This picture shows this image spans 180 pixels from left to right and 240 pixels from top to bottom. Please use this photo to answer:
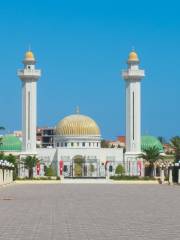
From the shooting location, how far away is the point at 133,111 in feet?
289

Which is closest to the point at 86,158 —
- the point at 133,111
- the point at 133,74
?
the point at 133,111

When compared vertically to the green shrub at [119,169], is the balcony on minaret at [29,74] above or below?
above

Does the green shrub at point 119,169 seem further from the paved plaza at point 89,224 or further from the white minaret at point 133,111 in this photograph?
the paved plaza at point 89,224

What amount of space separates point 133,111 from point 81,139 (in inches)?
515

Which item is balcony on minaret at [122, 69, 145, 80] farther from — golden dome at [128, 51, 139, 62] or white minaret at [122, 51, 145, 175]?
golden dome at [128, 51, 139, 62]

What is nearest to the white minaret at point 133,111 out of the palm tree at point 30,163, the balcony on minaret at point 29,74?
the balcony on minaret at point 29,74

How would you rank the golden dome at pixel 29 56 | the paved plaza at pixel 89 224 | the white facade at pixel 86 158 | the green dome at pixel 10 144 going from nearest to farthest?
the paved plaza at pixel 89 224 → the golden dome at pixel 29 56 → the white facade at pixel 86 158 → the green dome at pixel 10 144

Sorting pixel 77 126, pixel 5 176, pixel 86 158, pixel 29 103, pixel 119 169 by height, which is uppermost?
pixel 29 103

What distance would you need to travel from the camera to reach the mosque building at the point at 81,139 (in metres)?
87.9

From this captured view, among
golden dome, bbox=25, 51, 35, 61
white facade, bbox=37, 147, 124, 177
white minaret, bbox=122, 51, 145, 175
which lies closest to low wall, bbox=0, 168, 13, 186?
white minaret, bbox=122, 51, 145, 175

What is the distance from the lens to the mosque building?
8788cm

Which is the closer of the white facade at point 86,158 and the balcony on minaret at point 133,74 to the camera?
the balcony on minaret at point 133,74

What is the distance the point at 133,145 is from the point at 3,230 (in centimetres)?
7563

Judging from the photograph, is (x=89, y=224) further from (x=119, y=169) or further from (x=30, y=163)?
(x=119, y=169)
